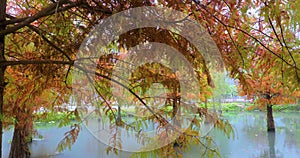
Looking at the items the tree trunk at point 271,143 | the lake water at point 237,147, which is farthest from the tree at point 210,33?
the tree trunk at point 271,143

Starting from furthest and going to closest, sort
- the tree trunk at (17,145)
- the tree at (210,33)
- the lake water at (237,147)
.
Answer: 1. the lake water at (237,147)
2. the tree trunk at (17,145)
3. the tree at (210,33)

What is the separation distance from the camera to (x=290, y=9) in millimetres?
589

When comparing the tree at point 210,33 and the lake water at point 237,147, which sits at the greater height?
the tree at point 210,33

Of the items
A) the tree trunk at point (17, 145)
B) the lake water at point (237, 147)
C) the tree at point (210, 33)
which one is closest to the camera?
the tree at point (210, 33)

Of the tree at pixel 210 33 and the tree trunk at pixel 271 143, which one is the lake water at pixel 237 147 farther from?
the tree at pixel 210 33

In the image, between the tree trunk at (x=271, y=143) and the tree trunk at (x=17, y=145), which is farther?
the tree trunk at (x=271, y=143)

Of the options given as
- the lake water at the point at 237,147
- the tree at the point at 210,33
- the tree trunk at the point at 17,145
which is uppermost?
the tree at the point at 210,33

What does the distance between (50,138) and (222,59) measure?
183 inches

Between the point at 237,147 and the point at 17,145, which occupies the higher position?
the point at 17,145

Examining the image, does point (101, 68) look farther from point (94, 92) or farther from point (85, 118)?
point (85, 118)

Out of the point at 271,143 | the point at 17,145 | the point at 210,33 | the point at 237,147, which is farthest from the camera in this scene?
the point at 271,143

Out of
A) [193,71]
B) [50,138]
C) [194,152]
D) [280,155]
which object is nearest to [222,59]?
[193,71]

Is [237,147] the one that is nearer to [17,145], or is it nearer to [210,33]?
[17,145]

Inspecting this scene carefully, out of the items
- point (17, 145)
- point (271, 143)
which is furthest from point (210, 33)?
point (271, 143)
